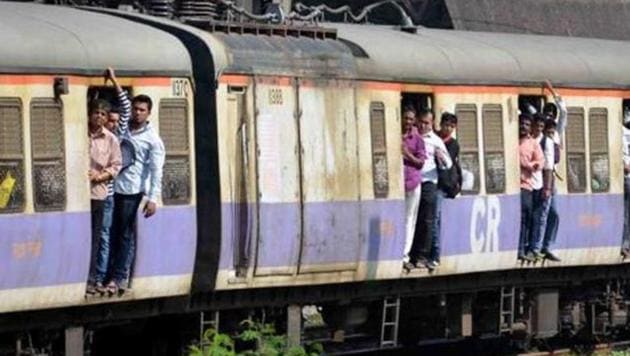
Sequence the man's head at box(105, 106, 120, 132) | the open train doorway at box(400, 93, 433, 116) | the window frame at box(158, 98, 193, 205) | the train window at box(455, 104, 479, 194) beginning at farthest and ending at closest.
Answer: the train window at box(455, 104, 479, 194), the open train doorway at box(400, 93, 433, 116), the window frame at box(158, 98, 193, 205), the man's head at box(105, 106, 120, 132)

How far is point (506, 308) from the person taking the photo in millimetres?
22344

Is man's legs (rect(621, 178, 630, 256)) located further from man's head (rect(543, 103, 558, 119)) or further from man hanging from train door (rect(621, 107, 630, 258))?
man's head (rect(543, 103, 558, 119))

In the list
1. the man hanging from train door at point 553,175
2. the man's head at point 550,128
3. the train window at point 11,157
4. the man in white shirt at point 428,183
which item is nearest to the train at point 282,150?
the train window at point 11,157

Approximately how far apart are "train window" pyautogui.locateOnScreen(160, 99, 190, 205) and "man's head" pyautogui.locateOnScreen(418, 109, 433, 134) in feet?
11.1

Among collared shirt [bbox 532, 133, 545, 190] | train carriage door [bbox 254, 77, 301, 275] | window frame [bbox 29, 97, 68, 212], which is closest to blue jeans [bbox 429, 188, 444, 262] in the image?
collared shirt [bbox 532, 133, 545, 190]

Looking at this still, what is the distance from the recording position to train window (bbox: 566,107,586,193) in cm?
2253

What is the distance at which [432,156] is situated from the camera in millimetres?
20266

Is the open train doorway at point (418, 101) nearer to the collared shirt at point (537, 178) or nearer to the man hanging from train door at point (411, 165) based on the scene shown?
the man hanging from train door at point (411, 165)

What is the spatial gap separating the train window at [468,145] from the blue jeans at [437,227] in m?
0.57

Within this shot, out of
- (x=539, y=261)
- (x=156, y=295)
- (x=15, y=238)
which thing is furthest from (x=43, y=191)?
(x=539, y=261)

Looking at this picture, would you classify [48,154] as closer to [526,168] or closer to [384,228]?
[384,228]

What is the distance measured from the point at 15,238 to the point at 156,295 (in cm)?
179

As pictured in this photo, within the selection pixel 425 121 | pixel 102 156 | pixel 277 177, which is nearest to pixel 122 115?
pixel 102 156

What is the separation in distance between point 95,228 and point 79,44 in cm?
139
